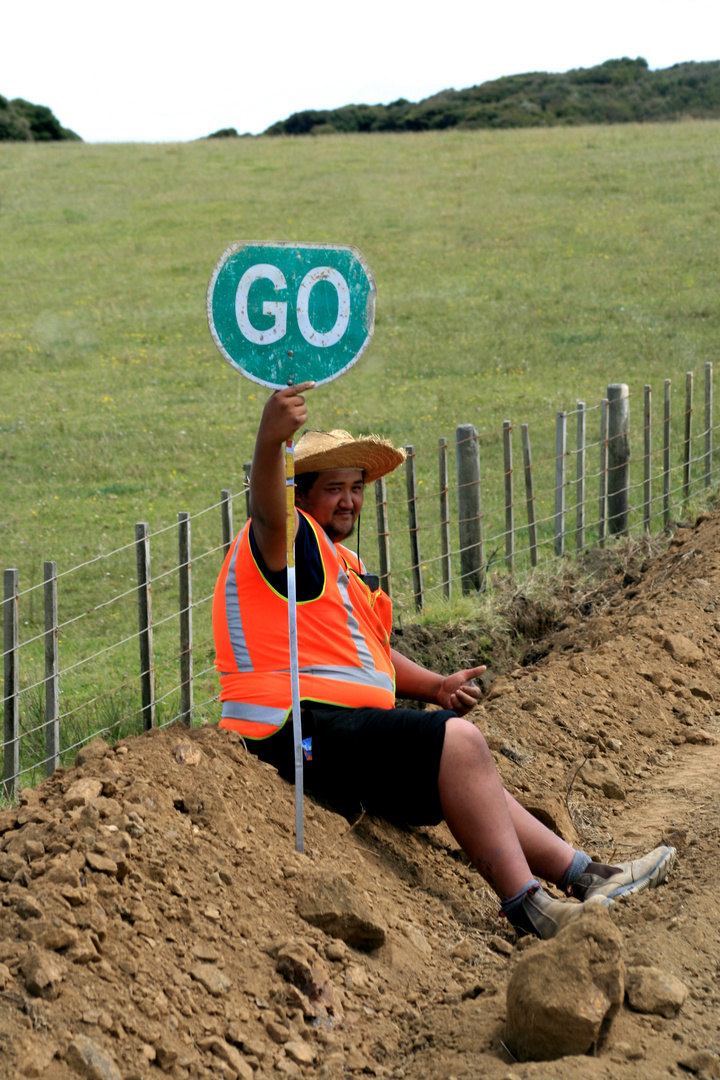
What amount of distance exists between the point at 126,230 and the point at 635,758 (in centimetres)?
2286

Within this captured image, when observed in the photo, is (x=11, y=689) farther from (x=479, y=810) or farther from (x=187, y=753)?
(x=479, y=810)

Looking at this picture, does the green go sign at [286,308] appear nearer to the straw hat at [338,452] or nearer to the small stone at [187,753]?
the straw hat at [338,452]

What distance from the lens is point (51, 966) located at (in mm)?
2582

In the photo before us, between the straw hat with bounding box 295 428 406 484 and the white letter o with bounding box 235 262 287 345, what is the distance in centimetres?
59

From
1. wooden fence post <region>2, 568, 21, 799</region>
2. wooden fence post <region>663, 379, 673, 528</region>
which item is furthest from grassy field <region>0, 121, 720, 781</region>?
wooden fence post <region>663, 379, 673, 528</region>

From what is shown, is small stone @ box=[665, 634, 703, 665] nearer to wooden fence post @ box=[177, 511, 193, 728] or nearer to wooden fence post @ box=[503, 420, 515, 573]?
wooden fence post @ box=[503, 420, 515, 573]

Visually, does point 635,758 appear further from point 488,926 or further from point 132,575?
point 132,575

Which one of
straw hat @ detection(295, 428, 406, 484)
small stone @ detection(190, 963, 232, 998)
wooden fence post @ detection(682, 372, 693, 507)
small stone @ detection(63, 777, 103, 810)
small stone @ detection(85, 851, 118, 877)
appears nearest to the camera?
small stone @ detection(190, 963, 232, 998)

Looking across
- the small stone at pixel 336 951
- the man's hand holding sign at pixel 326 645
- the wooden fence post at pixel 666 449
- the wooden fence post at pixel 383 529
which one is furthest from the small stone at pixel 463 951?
the wooden fence post at pixel 666 449

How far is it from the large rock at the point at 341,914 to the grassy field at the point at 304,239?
2.67m

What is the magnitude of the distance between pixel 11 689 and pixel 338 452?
2415mm

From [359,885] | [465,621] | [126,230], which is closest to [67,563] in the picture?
[465,621]

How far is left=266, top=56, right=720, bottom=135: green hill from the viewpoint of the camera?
157 ft

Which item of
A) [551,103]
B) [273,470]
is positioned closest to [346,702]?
[273,470]
